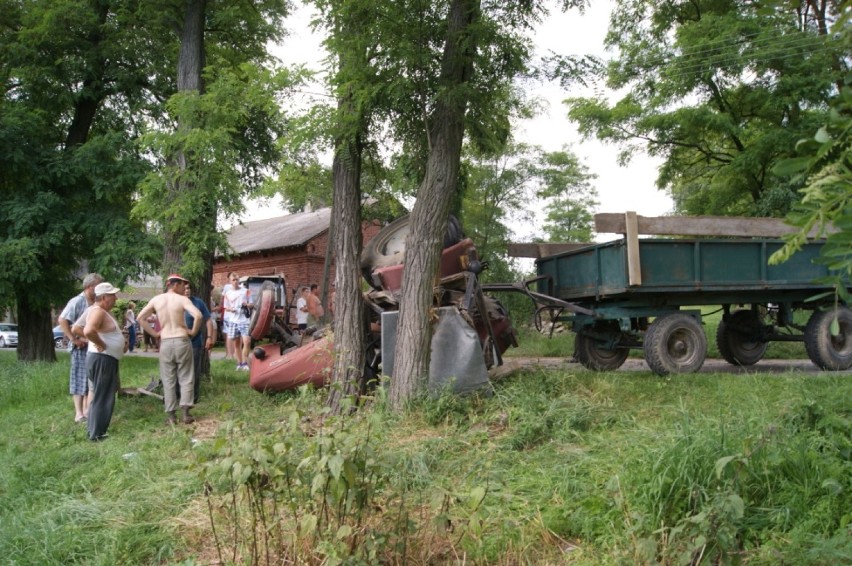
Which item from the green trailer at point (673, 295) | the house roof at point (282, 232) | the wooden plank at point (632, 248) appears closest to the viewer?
the wooden plank at point (632, 248)

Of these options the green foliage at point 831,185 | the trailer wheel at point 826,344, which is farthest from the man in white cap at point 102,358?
the trailer wheel at point 826,344

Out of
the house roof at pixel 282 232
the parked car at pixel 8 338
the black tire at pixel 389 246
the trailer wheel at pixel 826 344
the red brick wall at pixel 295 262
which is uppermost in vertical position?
the house roof at pixel 282 232

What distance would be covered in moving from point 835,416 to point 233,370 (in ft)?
31.1

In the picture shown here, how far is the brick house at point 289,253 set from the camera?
27109 millimetres

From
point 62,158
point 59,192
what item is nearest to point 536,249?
point 62,158

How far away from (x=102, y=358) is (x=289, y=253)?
20402 mm

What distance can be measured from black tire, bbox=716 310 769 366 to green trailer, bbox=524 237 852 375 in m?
0.20

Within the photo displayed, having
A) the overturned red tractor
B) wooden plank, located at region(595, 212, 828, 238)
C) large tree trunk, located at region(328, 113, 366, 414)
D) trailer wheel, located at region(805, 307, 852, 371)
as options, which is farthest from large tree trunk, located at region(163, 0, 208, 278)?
trailer wheel, located at region(805, 307, 852, 371)

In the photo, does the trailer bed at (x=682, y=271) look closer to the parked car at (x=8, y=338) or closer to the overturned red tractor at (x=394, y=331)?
the overturned red tractor at (x=394, y=331)

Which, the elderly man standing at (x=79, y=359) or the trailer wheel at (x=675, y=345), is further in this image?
the trailer wheel at (x=675, y=345)

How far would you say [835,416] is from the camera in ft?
15.8

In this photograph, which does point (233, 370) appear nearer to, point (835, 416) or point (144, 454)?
point (144, 454)

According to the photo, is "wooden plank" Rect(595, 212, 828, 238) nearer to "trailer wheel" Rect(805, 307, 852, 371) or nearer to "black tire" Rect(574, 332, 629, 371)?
"trailer wheel" Rect(805, 307, 852, 371)

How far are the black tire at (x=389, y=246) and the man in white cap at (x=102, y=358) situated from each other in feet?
9.46
